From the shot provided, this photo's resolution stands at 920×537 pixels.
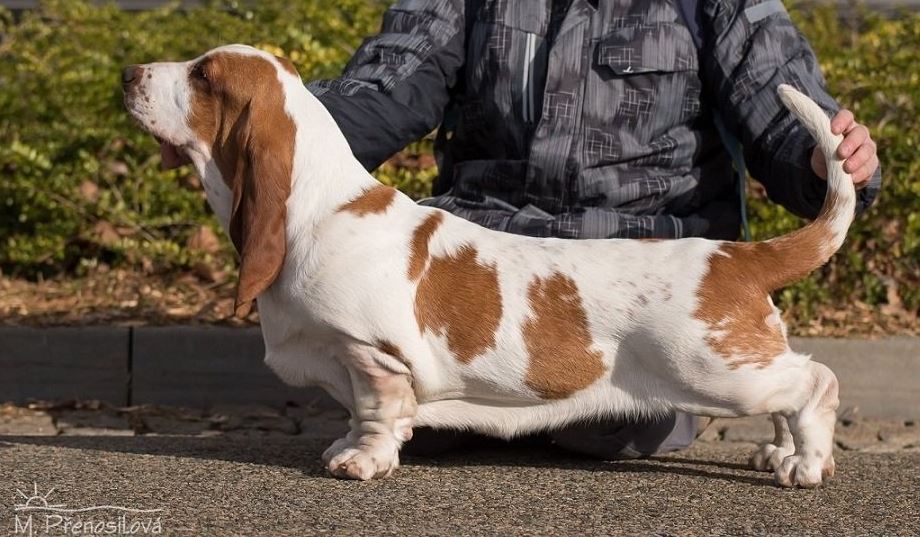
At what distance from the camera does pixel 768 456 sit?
163 inches

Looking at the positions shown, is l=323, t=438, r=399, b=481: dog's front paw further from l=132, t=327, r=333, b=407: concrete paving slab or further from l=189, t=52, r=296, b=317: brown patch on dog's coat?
l=132, t=327, r=333, b=407: concrete paving slab

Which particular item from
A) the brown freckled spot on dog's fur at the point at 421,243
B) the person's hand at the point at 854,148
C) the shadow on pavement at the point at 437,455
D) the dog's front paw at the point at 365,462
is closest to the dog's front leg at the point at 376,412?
the dog's front paw at the point at 365,462

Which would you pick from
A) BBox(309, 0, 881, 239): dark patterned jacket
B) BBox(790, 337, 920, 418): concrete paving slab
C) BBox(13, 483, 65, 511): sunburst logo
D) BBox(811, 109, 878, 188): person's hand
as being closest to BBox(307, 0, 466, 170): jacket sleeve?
BBox(309, 0, 881, 239): dark patterned jacket

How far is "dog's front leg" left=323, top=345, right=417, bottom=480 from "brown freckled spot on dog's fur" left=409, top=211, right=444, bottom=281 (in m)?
0.24

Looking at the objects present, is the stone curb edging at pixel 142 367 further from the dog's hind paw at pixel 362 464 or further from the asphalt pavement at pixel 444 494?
the dog's hind paw at pixel 362 464

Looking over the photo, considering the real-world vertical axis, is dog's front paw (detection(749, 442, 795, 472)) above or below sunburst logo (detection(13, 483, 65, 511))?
below

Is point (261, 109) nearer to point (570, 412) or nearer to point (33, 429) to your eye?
point (570, 412)

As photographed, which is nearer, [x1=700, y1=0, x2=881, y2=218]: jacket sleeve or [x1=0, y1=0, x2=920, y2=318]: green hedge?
[x1=700, y1=0, x2=881, y2=218]: jacket sleeve

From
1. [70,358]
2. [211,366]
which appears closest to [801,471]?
[211,366]

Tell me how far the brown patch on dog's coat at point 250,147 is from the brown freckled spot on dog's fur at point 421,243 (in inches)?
13.6

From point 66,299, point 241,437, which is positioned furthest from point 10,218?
point 241,437

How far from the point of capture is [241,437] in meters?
5.01

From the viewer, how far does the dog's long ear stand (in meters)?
3.74

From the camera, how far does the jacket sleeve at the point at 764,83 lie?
14.1ft
